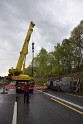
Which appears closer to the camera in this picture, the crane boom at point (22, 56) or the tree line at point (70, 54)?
the crane boom at point (22, 56)

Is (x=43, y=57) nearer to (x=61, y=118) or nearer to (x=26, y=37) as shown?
(x=26, y=37)

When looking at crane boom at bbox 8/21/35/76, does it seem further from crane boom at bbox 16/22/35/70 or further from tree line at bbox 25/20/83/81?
tree line at bbox 25/20/83/81

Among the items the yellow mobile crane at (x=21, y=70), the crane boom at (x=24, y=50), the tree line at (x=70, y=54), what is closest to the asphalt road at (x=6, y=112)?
the yellow mobile crane at (x=21, y=70)

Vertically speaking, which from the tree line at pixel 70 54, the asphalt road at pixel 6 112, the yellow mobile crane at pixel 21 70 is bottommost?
the asphalt road at pixel 6 112

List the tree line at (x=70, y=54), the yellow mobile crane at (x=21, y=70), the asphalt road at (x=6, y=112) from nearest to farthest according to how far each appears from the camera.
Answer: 1. the asphalt road at (x=6, y=112)
2. the yellow mobile crane at (x=21, y=70)
3. the tree line at (x=70, y=54)

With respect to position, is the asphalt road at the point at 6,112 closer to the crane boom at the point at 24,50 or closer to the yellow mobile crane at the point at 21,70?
the yellow mobile crane at the point at 21,70

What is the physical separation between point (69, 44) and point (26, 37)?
37.9 meters

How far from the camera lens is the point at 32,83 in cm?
4012

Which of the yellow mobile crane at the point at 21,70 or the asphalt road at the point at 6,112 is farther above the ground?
the yellow mobile crane at the point at 21,70

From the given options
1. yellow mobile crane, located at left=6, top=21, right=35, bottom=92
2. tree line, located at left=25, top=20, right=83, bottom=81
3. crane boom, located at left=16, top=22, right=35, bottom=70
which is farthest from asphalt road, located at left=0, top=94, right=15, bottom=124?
tree line, located at left=25, top=20, right=83, bottom=81

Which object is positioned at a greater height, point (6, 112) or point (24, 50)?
point (24, 50)

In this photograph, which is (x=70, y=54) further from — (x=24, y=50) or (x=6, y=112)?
(x=6, y=112)

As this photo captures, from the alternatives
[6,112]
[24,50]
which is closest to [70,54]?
[24,50]

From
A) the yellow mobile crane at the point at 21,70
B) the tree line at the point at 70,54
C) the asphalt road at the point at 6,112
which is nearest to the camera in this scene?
the asphalt road at the point at 6,112
